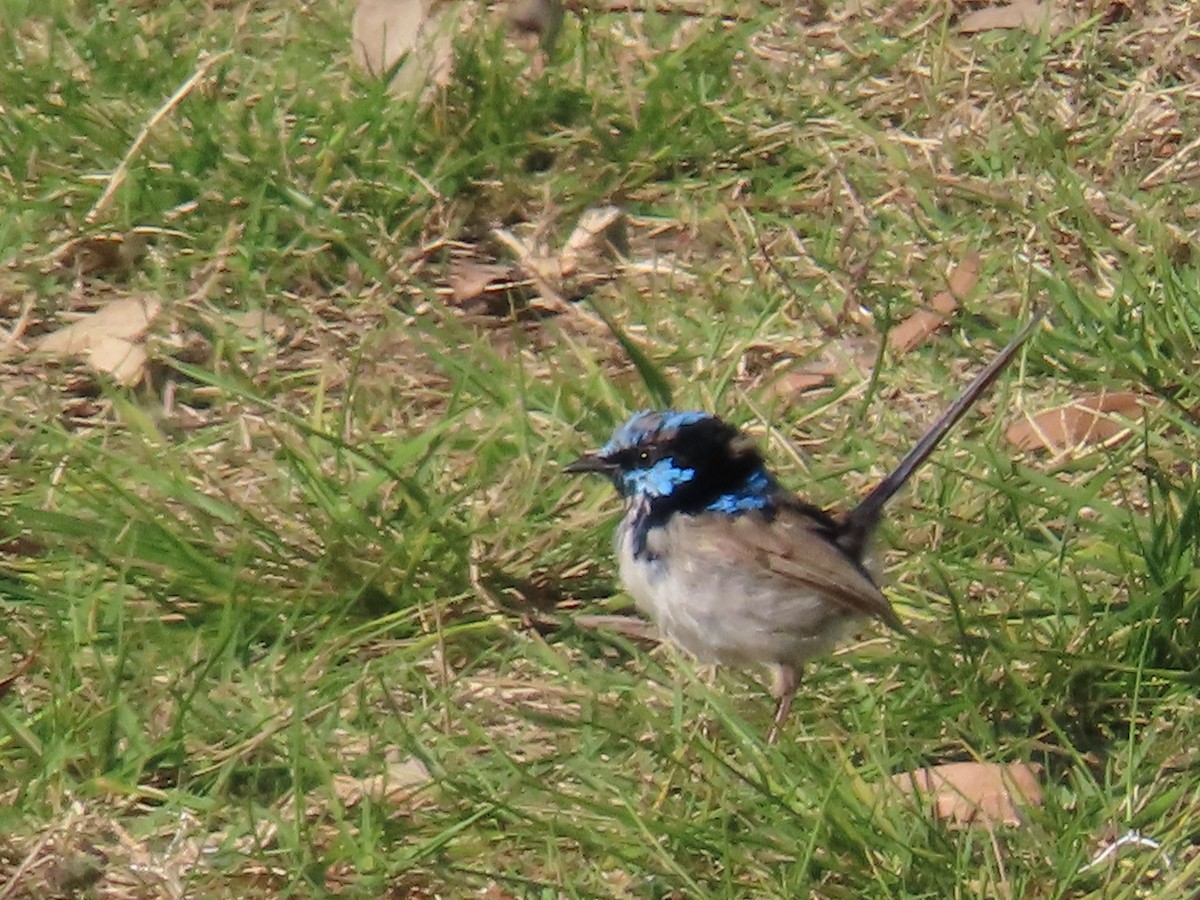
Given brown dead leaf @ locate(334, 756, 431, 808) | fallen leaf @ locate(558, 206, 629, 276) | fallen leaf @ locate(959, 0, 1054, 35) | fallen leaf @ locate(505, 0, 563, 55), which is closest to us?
brown dead leaf @ locate(334, 756, 431, 808)

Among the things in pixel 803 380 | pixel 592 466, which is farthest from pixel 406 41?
pixel 592 466

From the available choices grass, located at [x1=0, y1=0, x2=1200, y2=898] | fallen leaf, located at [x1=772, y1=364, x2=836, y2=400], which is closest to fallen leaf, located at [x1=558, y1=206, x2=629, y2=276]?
grass, located at [x1=0, y1=0, x2=1200, y2=898]

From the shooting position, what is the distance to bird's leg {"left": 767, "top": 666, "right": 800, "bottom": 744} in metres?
4.38

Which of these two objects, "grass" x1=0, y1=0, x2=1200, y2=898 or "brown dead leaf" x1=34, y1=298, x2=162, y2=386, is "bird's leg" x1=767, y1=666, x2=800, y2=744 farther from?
"brown dead leaf" x1=34, y1=298, x2=162, y2=386

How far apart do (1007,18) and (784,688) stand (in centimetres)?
312

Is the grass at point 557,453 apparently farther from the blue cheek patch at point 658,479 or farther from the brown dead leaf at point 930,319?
the blue cheek patch at point 658,479

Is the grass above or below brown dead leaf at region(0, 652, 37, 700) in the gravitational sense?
above

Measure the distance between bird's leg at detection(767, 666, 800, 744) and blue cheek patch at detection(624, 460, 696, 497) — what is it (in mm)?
477

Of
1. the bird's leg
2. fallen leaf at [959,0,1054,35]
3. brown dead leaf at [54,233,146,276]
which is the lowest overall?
the bird's leg

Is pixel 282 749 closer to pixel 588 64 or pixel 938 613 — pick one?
pixel 938 613

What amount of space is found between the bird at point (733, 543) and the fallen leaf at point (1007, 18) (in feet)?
7.38

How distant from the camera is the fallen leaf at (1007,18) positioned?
680 centimetres

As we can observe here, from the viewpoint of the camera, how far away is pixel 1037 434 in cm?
522

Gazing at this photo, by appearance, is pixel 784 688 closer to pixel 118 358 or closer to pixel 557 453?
pixel 557 453
